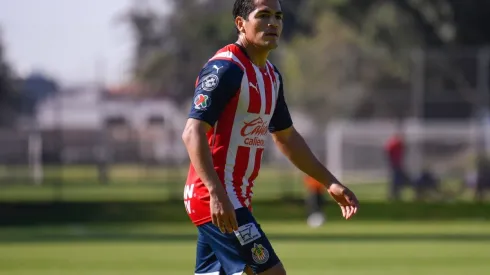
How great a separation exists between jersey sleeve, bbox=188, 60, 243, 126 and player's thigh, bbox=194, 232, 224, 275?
85cm

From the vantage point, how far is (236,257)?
8.04 meters

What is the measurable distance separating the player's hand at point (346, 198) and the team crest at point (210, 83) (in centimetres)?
134

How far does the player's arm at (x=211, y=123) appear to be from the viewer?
25.1ft

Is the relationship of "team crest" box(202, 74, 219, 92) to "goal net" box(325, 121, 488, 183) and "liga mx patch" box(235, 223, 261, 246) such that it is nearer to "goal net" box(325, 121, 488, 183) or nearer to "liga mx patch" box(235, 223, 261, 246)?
"liga mx patch" box(235, 223, 261, 246)

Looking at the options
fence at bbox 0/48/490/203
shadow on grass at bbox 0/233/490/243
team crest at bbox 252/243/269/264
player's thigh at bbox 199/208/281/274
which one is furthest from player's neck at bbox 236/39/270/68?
fence at bbox 0/48/490/203

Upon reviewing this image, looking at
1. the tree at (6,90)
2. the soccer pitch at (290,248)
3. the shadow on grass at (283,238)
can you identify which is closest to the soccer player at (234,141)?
the soccer pitch at (290,248)

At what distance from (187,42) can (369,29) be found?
9031mm

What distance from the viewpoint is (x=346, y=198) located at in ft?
28.5

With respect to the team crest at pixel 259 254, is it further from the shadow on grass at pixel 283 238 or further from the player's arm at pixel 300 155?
the shadow on grass at pixel 283 238

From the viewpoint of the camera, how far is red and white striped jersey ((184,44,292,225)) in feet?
25.9

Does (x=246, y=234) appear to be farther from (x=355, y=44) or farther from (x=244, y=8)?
(x=355, y=44)

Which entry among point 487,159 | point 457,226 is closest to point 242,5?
point 457,226

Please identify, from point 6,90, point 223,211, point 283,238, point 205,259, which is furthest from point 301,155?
point 6,90

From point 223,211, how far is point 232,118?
708 mm
